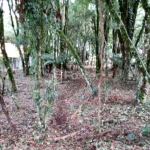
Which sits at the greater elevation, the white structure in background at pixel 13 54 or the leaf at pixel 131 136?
the white structure in background at pixel 13 54

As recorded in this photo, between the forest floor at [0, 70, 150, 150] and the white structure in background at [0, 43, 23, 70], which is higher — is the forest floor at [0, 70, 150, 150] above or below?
below

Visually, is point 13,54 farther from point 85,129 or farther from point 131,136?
point 131,136

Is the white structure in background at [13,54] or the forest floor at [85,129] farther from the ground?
the white structure in background at [13,54]

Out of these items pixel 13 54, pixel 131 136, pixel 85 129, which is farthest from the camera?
pixel 13 54

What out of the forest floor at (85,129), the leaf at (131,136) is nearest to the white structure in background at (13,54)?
the forest floor at (85,129)

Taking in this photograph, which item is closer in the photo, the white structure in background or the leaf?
the leaf

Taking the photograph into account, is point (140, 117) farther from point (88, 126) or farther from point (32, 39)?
point (32, 39)

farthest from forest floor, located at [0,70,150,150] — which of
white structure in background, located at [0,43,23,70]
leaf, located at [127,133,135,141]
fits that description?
white structure in background, located at [0,43,23,70]

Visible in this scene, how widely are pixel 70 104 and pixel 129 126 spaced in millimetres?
2455

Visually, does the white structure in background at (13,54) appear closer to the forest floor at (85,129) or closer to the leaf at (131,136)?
the forest floor at (85,129)

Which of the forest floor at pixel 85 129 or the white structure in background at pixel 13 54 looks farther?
the white structure in background at pixel 13 54

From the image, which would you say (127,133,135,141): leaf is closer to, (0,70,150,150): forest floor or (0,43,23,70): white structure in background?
(0,70,150,150): forest floor

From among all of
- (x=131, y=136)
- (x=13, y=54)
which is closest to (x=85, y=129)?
(x=131, y=136)

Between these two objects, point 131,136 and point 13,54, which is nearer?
point 131,136
